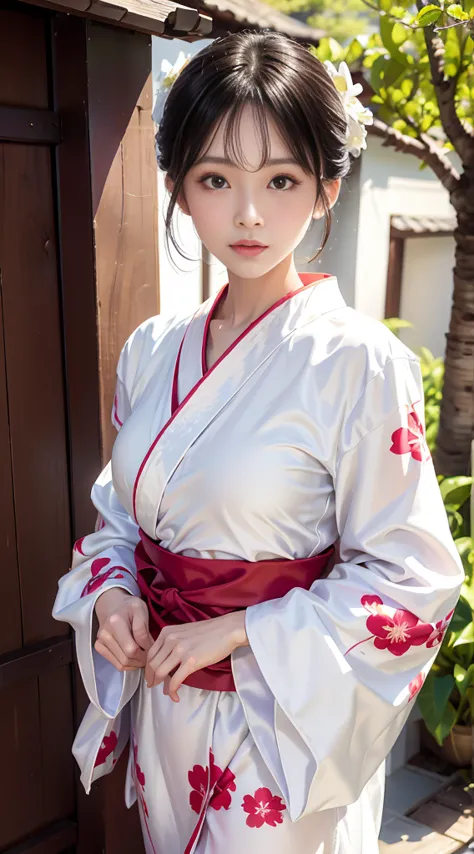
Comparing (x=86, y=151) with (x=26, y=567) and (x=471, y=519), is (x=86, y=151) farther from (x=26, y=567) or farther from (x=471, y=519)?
(x=471, y=519)

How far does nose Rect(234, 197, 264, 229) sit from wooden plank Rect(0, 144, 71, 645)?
0.83 metres

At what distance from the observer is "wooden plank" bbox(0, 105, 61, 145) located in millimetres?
2189

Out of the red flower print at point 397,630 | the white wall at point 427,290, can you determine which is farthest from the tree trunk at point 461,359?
the white wall at point 427,290

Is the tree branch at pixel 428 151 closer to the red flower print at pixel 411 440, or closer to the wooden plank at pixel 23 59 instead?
the wooden plank at pixel 23 59

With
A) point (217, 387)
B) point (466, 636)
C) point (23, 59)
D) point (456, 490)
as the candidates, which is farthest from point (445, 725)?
point (23, 59)

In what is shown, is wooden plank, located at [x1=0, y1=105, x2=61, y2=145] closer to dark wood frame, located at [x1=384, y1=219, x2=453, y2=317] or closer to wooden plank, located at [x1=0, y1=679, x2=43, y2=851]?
wooden plank, located at [x1=0, y1=679, x2=43, y2=851]

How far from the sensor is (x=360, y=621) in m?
1.66

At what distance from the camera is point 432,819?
321 cm

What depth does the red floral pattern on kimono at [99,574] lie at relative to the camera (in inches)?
79.7

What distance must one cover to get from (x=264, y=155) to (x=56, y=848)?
2293 millimetres

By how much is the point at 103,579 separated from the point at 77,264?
93 cm

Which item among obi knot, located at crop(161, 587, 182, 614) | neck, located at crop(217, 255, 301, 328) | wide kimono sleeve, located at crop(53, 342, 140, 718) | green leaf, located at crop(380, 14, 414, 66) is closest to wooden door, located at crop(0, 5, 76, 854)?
wide kimono sleeve, located at crop(53, 342, 140, 718)

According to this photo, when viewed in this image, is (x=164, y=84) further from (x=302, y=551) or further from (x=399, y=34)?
(x=399, y=34)

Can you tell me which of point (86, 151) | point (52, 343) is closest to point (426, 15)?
point (86, 151)
